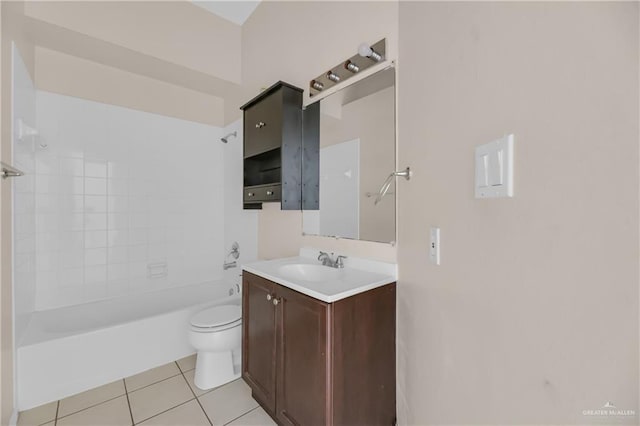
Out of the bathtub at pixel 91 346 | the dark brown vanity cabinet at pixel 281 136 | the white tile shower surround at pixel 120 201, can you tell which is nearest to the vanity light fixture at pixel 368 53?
the dark brown vanity cabinet at pixel 281 136

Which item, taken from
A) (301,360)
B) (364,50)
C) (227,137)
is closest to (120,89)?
(227,137)

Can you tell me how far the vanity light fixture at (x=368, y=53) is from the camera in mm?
1320

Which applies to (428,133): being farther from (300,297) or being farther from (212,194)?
(212,194)

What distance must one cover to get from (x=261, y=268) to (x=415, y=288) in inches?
33.8

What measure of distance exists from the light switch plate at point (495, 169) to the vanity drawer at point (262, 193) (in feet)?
4.12

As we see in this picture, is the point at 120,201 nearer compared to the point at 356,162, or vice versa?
the point at 356,162

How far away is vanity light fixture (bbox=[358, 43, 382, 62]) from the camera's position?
4.33 feet

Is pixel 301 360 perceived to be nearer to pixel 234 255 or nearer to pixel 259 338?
pixel 259 338

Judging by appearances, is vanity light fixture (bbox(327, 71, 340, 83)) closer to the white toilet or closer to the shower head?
the shower head

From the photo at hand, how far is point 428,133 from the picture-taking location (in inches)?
43.7

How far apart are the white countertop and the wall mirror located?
0.16 metres

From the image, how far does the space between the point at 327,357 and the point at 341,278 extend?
39 cm

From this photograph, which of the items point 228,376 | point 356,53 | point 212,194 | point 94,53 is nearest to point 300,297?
point 228,376

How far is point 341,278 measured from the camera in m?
1.37
